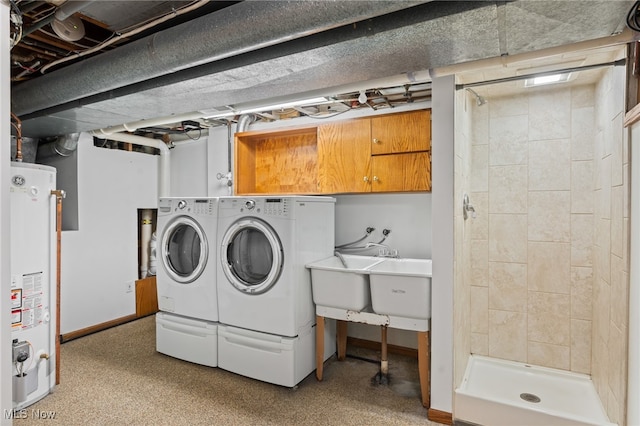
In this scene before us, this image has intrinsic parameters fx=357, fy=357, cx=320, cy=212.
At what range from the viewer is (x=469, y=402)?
2.27 m

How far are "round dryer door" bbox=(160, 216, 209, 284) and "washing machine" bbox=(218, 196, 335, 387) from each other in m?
0.24

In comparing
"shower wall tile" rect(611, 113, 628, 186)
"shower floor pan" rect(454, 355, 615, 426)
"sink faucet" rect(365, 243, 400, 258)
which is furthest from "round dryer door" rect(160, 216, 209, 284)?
"shower wall tile" rect(611, 113, 628, 186)

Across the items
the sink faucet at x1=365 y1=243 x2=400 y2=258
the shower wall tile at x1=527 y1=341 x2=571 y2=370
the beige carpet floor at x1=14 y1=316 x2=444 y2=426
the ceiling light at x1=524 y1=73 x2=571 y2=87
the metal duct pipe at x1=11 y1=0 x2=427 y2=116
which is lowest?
the beige carpet floor at x1=14 y1=316 x2=444 y2=426

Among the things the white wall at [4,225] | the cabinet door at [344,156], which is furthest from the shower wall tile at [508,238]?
the white wall at [4,225]

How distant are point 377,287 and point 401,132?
1383 mm

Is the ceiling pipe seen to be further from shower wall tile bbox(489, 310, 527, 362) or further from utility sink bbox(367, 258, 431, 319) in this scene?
shower wall tile bbox(489, 310, 527, 362)

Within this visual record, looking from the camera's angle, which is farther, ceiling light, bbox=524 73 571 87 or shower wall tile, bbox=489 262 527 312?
shower wall tile, bbox=489 262 527 312

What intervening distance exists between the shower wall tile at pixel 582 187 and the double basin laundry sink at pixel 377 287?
47.3 inches

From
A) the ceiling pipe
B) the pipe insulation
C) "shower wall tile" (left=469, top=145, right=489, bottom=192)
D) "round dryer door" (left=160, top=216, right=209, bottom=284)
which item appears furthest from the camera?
the pipe insulation

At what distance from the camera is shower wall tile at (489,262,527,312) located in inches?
115

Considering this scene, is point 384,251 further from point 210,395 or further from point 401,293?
point 210,395

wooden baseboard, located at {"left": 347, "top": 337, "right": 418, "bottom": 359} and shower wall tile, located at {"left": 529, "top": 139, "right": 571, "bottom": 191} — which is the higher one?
shower wall tile, located at {"left": 529, "top": 139, "right": 571, "bottom": 191}

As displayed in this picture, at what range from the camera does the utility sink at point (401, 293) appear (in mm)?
2408

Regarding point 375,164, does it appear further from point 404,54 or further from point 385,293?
point 404,54
